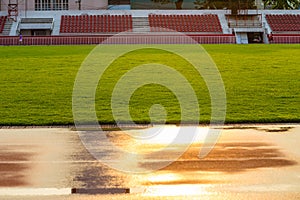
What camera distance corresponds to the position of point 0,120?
43.4 feet

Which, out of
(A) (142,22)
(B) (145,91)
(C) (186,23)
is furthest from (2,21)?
(B) (145,91)

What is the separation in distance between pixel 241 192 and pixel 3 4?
5916 cm

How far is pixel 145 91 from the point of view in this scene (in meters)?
17.5

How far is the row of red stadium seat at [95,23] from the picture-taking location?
57094 mm

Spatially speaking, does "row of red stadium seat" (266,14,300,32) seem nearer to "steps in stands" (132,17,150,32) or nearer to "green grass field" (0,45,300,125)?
"steps in stands" (132,17,150,32)

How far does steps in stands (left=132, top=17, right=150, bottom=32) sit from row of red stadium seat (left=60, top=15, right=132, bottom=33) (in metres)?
0.44

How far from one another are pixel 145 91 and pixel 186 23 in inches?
1692

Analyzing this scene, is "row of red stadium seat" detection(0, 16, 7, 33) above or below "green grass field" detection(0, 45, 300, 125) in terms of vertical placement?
below

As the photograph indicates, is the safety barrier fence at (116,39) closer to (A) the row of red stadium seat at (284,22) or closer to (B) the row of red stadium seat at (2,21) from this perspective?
(B) the row of red stadium seat at (2,21)

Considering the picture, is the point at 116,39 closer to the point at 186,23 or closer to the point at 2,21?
the point at 186,23

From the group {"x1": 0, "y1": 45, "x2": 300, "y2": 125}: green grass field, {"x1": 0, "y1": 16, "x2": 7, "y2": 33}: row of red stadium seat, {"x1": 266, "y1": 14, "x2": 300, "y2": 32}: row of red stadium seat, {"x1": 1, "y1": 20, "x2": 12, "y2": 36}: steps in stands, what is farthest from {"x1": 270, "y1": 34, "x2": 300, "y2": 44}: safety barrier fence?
{"x1": 0, "y1": 16, "x2": 7, "y2": 33}: row of red stadium seat

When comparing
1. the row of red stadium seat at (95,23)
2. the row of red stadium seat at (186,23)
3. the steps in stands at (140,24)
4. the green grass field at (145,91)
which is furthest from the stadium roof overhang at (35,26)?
the green grass field at (145,91)

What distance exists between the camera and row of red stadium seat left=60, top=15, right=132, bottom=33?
187 feet

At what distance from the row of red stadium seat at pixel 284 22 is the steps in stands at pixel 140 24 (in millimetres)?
12797
